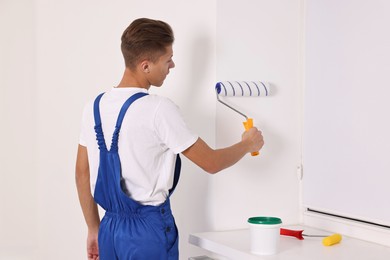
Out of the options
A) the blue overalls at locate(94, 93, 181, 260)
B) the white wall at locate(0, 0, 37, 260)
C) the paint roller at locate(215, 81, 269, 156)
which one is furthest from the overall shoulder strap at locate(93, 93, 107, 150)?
the white wall at locate(0, 0, 37, 260)

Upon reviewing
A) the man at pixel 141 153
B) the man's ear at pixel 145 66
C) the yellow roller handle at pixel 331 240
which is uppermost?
the man's ear at pixel 145 66

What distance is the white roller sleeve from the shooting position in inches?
75.7

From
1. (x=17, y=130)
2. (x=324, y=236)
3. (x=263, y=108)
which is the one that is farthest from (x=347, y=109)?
(x=17, y=130)

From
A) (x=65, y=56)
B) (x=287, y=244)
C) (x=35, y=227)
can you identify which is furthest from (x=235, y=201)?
(x=35, y=227)

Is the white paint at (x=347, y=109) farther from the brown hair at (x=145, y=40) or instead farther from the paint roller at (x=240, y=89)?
the brown hair at (x=145, y=40)

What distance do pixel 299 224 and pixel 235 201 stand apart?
11.5 inches

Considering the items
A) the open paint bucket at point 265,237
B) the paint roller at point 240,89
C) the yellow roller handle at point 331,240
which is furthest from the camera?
the paint roller at point 240,89

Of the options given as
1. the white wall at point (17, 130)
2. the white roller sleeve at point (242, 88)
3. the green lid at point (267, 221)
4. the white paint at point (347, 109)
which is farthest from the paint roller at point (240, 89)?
the white wall at point (17, 130)

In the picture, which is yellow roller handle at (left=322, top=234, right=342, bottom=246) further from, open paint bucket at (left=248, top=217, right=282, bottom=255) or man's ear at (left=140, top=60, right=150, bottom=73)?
man's ear at (left=140, top=60, right=150, bottom=73)

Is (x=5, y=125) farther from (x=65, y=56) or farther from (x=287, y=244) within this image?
(x=287, y=244)

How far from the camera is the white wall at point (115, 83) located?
202cm

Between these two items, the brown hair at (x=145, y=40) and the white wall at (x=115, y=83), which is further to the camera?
the white wall at (x=115, y=83)

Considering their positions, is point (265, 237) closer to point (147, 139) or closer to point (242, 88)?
point (147, 139)

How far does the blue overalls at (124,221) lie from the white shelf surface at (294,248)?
0.16 metres
